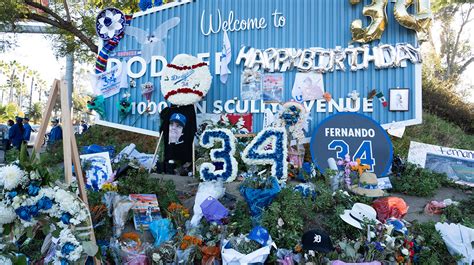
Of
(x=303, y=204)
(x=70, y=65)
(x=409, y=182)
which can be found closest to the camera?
(x=303, y=204)

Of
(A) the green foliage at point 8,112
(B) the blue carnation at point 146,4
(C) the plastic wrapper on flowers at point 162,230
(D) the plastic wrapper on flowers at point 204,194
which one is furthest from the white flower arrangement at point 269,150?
(A) the green foliage at point 8,112

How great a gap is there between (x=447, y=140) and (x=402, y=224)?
7088mm

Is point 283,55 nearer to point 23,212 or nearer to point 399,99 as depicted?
point 399,99

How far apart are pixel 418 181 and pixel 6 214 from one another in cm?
565

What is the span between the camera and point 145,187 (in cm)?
530

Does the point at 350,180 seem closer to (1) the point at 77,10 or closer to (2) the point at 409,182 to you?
(2) the point at 409,182

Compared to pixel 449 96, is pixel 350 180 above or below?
below

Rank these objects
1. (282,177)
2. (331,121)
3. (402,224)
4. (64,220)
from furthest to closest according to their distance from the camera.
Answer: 1. (331,121)
2. (282,177)
3. (402,224)
4. (64,220)


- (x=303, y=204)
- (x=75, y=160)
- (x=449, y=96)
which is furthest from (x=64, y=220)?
(x=449, y=96)

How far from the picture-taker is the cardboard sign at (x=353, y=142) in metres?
6.69

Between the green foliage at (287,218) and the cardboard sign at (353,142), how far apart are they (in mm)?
2091

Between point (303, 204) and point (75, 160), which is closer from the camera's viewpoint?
point (75, 160)

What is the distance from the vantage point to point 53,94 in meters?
3.67

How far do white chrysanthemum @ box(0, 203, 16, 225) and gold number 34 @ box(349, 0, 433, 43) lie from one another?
6.35 metres
